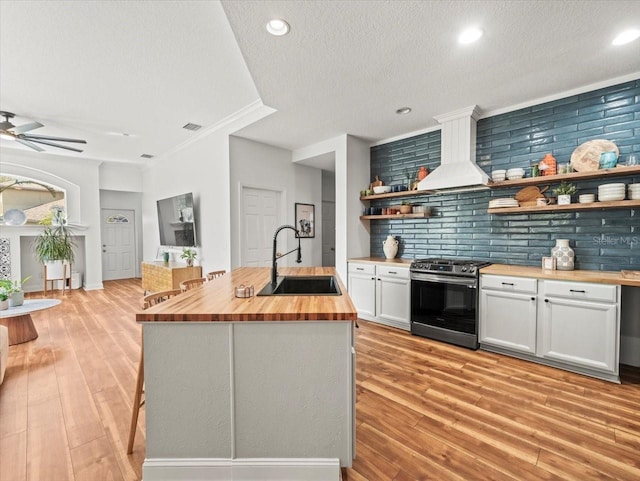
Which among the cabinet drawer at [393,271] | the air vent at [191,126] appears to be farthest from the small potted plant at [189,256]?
the cabinet drawer at [393,271]

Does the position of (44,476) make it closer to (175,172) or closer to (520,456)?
(520,456)

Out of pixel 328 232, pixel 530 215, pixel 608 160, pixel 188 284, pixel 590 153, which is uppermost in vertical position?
pixel 590 153

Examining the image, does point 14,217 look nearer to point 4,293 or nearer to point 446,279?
point 4,293

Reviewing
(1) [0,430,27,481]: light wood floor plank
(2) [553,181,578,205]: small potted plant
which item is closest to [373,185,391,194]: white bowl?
(2) [553,181,578,205]: small potted plant

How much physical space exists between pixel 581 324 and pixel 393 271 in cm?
189

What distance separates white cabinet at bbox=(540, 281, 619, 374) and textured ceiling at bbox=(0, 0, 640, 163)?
1960mm

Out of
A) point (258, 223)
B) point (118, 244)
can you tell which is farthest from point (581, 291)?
point (118, 244)

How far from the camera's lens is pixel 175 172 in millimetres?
6117

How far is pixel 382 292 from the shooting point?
4047 mm

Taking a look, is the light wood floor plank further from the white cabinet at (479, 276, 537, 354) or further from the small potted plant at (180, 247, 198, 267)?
the white cabinet at (479, 276, 537, 354)

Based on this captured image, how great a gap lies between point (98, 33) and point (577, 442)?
4.49 meters

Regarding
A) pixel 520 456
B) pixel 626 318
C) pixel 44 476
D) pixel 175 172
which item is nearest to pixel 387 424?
pixel 520 456

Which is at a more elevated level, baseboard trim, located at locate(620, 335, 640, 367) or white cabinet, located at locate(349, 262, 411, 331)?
white cabinet, located at locate(349, 262, 411, 331)

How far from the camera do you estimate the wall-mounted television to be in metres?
5.30
